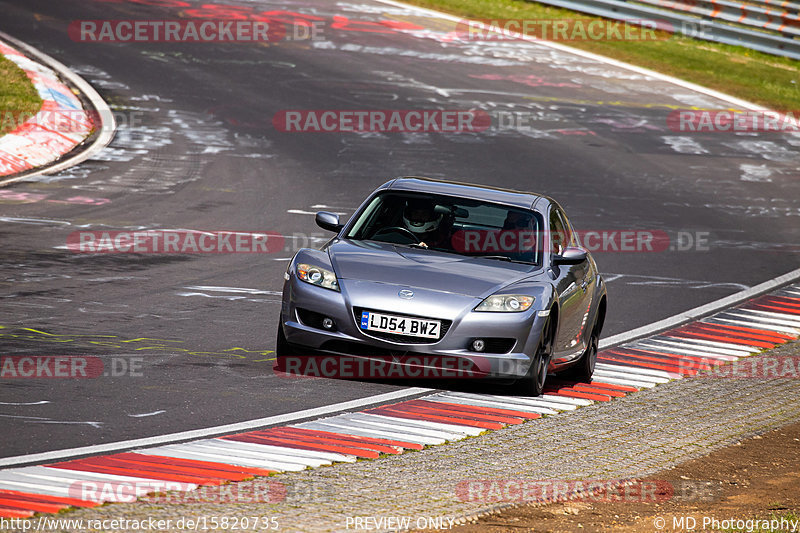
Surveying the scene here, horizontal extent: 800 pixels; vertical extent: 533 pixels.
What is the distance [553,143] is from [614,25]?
12103mm

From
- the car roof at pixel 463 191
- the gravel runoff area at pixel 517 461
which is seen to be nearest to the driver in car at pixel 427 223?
the car roof at pixel 463 191

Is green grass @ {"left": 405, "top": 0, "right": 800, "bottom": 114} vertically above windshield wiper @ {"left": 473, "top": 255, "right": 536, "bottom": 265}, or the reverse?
green grass @ {"left": 405, "top": 0, "right": 800, "bottom": 114}

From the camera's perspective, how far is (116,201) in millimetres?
16641

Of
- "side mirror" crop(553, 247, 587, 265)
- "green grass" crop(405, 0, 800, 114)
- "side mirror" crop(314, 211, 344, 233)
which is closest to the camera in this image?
"side mirror" crop(553, 247, 587, 265)

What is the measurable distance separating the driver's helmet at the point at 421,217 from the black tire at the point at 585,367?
1711mm

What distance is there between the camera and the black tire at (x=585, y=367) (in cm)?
1073

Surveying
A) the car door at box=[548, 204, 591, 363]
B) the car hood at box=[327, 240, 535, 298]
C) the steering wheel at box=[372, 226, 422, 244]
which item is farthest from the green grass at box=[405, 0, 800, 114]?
the car hood at box=[327, 240, 535, 298]

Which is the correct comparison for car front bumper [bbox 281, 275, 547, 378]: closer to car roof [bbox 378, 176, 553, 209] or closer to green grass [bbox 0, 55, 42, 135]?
car roof [bbox 378, 176, 553, 209]

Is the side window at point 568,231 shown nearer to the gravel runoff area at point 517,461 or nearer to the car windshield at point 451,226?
the car windshield at point 451,226

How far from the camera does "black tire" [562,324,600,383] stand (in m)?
10.7

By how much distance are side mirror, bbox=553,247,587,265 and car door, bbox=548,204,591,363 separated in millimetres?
52

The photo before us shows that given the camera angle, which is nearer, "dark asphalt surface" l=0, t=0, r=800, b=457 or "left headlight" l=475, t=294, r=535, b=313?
"left headlight" l=475, t=294, r=535, b=313

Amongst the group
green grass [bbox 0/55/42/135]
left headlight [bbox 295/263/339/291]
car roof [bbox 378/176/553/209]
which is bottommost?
green grass [bbox 0/55/42/135]

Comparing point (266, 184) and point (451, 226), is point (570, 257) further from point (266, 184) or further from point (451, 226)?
point (266, 184)
